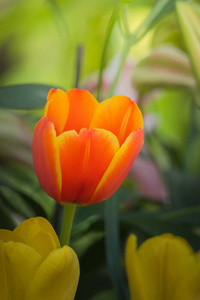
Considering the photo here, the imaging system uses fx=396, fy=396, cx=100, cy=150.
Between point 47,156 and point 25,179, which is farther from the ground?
point 47,156

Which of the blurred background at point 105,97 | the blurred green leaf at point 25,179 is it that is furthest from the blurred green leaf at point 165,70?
the blurred green leaf at point 25,179

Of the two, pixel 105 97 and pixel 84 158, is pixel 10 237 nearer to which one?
pixel 84 158

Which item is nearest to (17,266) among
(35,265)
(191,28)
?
(35,265)

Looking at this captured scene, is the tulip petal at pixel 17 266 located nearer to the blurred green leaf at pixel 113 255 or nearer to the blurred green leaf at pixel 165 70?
the blurred green leaf at pixel 113 255

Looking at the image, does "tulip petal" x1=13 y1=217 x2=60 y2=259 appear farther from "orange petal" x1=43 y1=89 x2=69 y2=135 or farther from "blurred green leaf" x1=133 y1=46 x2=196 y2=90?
"blurred green leaf" x1=133 y1=46 x2=196 y2=90

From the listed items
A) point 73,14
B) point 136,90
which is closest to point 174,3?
point 136,90

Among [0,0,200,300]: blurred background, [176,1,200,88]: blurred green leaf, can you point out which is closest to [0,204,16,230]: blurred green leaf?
[0,0,200,300]: blurred background

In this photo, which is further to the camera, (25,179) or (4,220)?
(25,179)
